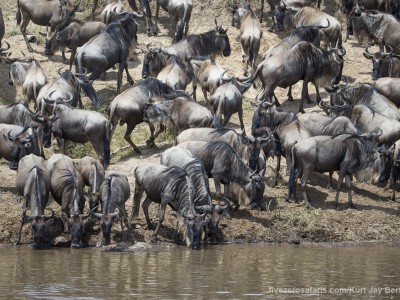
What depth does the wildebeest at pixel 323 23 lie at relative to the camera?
84.1 ft

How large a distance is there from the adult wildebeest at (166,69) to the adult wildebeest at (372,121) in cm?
309

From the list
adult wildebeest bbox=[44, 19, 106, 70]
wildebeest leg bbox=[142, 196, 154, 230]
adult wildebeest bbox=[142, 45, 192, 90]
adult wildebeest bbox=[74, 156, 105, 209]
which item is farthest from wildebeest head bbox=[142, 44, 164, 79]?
wildebeest leg bbox=[142, 196, 154, 230]

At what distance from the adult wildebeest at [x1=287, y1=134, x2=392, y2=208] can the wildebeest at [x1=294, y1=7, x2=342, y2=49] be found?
608cm

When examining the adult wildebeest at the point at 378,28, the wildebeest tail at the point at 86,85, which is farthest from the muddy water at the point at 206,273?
the adult wildebeest at the point at 378,28

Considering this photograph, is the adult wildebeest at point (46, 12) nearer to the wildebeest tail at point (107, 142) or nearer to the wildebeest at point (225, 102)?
the wildebeest at point (225, 102)

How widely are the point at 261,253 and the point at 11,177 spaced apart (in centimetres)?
483

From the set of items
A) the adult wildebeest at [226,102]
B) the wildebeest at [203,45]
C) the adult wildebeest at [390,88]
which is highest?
the wildebeest at [203,45]

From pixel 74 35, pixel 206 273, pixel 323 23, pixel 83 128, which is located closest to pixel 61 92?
pixel 83 128

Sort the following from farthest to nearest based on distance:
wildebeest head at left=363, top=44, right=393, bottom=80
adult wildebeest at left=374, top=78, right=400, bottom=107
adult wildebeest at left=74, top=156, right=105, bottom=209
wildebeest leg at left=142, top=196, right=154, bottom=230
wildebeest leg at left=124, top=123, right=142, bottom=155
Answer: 1. wildebeest head at left=363, top=44, right=393, bottom=80
2. adult wildebeest at left=374, top=78, right=400, bottom=107
3. wildebeest leg at left=124, top=123, right=142, bottom=155
4. wildebeest leg at left=142, top=196, right=154, bottom=230
5. adult wildebeest at left=74, top=156, right=105, bottom=209

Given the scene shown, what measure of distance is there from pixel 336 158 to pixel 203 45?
6.63 m

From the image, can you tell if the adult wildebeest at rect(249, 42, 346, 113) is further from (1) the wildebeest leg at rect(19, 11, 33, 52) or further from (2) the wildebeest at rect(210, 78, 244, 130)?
(1) the wildebeest leg at rect(19, 11, 33, 52)

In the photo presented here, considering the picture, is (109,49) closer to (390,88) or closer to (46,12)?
(46,12)

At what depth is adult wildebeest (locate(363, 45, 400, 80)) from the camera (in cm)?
2453

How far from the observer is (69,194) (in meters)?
17.7
